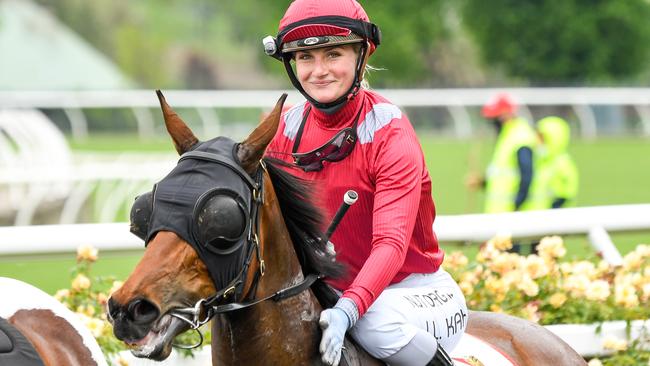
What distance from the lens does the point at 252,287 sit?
287 centimetres

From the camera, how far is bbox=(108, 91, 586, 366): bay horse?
101 inches

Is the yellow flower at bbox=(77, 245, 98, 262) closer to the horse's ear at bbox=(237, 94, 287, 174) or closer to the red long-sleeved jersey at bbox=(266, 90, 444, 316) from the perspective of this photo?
the red long-sleeved jersey at bbox=(266, 90, 444, 316)

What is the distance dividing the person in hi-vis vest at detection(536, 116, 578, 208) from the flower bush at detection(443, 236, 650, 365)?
16.2 ft

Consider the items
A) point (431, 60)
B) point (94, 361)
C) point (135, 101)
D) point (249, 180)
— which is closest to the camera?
point (249, 180)

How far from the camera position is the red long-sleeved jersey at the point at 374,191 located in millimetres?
3057

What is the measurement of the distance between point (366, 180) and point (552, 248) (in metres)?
2.42

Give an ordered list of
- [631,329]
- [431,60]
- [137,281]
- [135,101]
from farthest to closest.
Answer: [431,60]
[135,101]
[631,329]
[137,281]

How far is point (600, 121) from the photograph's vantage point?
29031 mm

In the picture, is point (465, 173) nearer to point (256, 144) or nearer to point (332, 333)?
point (332, 333)

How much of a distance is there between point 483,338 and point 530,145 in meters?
6.61

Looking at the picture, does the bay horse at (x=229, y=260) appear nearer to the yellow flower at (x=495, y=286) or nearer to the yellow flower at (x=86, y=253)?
the yellow flower at (x=86, y=253)

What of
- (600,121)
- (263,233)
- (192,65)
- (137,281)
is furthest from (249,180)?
(192,65)

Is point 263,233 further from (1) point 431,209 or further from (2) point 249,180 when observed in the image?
(1) point 431,209

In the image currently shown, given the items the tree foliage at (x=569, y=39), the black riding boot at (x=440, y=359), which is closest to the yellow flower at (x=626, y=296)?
the black riding boot at (x=440, y=359)
